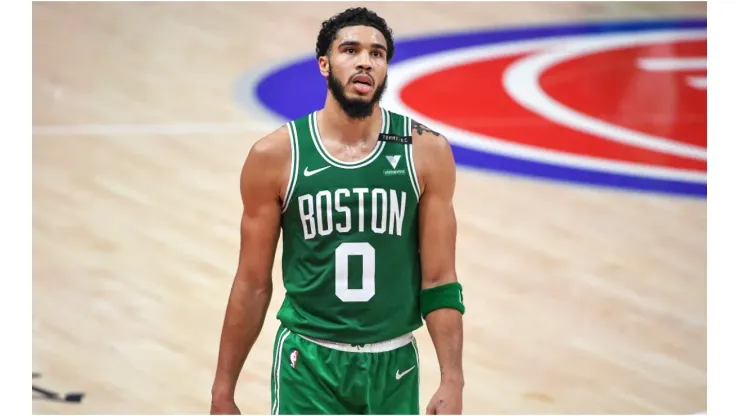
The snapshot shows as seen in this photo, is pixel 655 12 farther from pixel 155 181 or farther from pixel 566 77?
pixel 155 181

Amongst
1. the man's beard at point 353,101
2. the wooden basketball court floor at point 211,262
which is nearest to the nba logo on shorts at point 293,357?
the man's beard at point 353,101

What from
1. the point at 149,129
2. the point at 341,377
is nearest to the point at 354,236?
the point at 341,377

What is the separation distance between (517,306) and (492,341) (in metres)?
0.48

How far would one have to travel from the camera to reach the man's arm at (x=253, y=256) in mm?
3578

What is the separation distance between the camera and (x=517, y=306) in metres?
6.83

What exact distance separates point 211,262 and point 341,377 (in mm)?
3978

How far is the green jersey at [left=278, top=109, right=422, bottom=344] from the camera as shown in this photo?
3570 millimetres

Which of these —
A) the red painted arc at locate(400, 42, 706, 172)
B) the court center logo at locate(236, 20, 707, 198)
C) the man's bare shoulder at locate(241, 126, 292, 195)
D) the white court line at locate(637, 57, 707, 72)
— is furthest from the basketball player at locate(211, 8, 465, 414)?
the white court line at locate(637, 57, 707, 72)

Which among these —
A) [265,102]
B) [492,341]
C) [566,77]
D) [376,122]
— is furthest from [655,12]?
[376,122]

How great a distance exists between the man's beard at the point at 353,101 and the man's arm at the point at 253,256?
24cm

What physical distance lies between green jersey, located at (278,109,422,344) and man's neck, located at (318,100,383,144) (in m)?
0.04

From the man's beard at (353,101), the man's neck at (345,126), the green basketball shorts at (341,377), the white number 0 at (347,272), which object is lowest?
the green basketball shorts at (341,377)

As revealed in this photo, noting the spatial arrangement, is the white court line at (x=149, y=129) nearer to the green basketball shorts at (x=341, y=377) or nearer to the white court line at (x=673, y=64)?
the white court line at (x=673, y=64)

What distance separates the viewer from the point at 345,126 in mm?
3625
